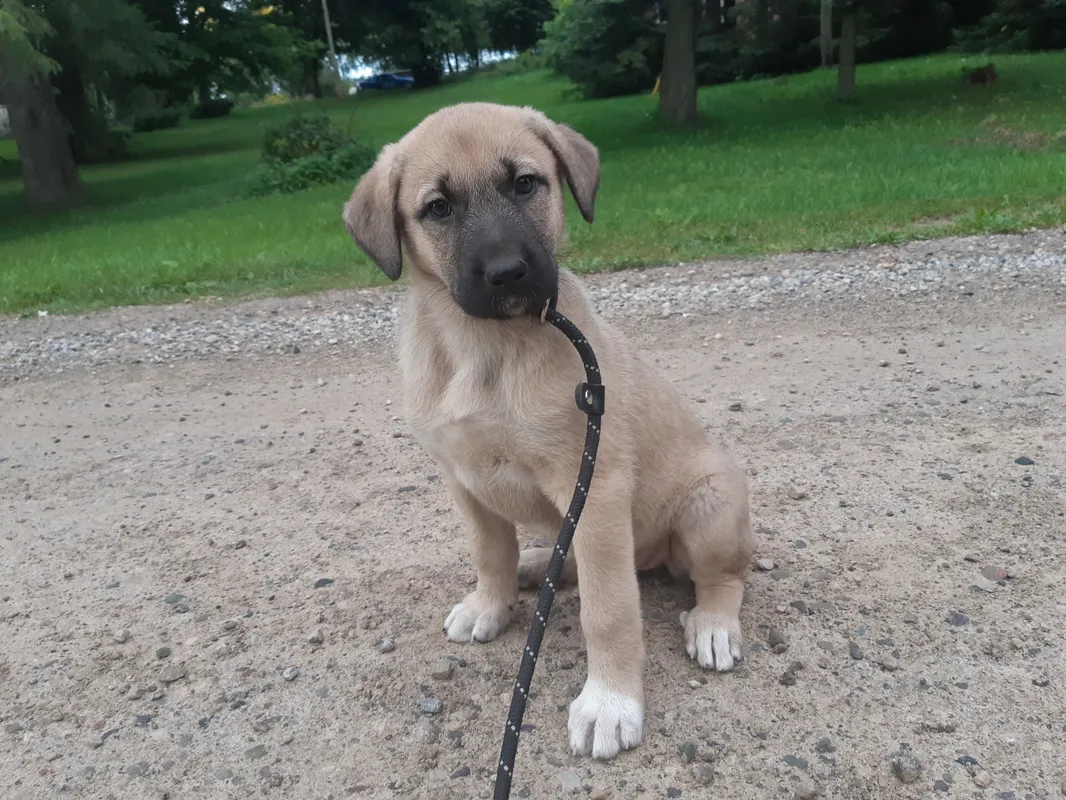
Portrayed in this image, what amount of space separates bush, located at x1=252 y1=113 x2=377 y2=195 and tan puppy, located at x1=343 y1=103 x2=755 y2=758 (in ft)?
57.4

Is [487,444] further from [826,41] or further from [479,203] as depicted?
[826,41]

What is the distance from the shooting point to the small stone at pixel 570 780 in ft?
8.92

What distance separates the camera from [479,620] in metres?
3.44

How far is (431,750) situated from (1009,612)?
2166 mm

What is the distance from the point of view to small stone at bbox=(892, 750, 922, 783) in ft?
8.57

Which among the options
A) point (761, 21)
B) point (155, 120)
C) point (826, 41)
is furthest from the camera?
point (155, 120)

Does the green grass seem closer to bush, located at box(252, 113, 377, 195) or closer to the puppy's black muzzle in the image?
bush, located at box(252, 113, 377, 195)

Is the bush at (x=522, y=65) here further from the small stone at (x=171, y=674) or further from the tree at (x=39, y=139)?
the small stone at (x=171, y=674)

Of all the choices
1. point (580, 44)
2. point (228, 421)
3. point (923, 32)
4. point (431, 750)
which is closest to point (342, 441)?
point (228, 421)

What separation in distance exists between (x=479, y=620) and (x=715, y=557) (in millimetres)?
927

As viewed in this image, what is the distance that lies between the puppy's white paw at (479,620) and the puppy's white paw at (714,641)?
709 mm

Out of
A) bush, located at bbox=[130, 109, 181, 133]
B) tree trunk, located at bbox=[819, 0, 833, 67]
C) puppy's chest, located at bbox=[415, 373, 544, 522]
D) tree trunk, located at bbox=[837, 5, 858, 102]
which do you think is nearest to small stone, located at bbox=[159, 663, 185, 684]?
puppy's chest, located at bbox=[415, 373, 544, 522]

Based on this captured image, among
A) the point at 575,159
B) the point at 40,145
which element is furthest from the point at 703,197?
the point at 40,145

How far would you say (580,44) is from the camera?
32.1 metres
